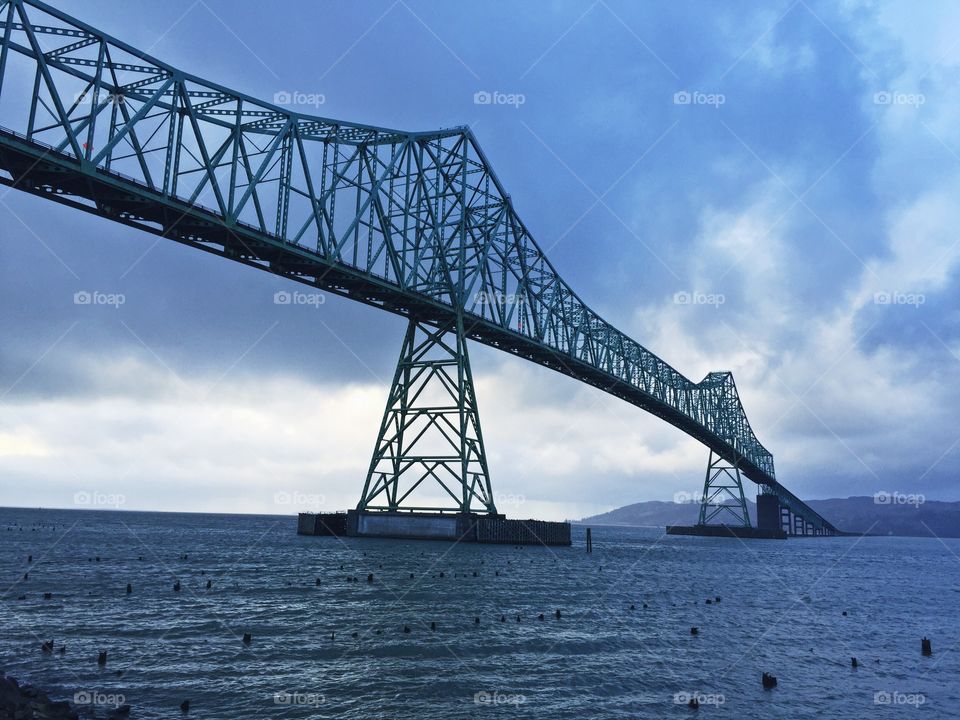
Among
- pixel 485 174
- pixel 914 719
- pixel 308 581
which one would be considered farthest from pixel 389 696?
pixel 485 174

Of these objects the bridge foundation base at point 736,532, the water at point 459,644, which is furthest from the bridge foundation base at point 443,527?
the bridge foundation base at point 736,532

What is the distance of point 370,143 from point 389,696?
184 ft

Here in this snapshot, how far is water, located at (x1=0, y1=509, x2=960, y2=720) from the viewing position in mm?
19641

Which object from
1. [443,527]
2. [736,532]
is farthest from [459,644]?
[736,532]

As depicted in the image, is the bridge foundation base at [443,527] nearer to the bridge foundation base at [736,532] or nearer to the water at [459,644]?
the water at [459,644]

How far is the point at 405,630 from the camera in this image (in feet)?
91.5

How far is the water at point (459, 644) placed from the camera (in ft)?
64.4

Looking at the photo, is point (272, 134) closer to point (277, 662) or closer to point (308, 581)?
point (308, 581)

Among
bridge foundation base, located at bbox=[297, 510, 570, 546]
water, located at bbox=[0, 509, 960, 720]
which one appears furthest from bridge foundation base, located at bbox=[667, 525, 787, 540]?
water, located at bbox=[0, 509, 960, 720]

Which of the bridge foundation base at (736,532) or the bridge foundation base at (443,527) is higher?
the bridge foundation base at (443,527)

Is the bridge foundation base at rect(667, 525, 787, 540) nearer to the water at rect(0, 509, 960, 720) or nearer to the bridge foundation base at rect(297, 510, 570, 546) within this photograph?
the bridge foundation base at rect(297, 510, 570, 546)

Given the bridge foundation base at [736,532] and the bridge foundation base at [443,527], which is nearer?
the bridge foundation base at [443,527]

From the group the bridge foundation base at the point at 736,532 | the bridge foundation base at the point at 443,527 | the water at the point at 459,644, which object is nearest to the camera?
the water at the point at 459,644

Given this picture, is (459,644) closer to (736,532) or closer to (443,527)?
(443,527)
